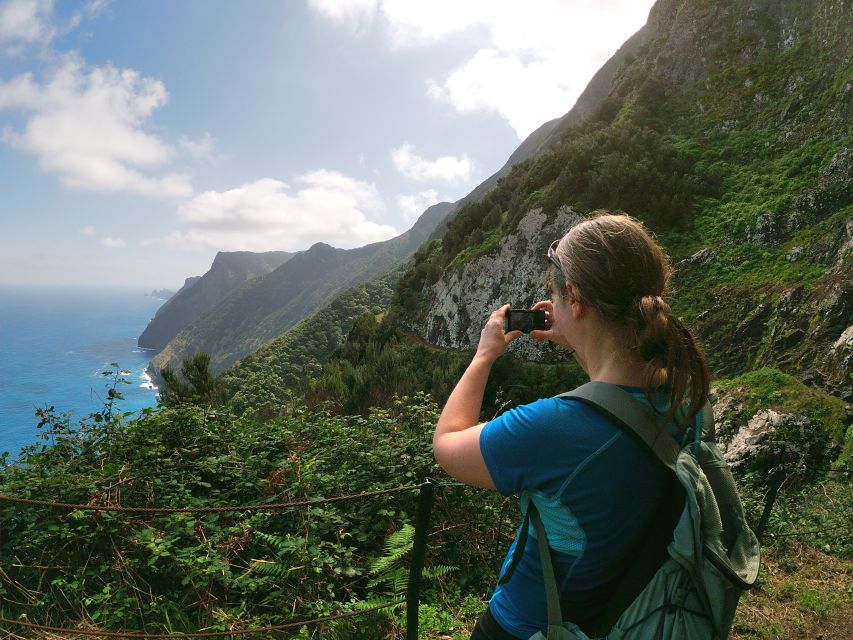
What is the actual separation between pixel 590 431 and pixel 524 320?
51cm

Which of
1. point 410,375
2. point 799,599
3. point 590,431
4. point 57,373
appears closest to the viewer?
point 590,431

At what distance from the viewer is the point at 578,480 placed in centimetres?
100

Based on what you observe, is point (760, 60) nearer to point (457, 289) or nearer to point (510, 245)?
point (510, 245)

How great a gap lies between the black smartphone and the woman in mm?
151

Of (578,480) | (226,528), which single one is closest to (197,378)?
(226,528)

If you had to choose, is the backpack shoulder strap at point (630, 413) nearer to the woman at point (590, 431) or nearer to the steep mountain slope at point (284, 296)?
the woman at point (590, 431)

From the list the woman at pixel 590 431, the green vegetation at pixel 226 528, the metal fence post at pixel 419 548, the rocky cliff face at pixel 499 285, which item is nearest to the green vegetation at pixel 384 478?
the green vegetation at pixel 226 528

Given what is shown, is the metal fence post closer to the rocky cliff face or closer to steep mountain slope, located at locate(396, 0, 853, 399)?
steep mountain slope, located at locate(396, 0, 853, 399)

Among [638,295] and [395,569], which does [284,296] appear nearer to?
[395,569]

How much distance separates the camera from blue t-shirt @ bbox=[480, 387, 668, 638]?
0.99m

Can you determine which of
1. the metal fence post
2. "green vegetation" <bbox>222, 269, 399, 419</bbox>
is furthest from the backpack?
"green vegetation" <bbox>222, 269, 399, 419</bbox>

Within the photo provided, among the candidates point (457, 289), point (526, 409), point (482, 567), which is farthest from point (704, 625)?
point (457, 289)

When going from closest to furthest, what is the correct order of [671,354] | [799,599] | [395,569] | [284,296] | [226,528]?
[671,354] < [395,569] < [226,528] < [799,599] < [284,296]

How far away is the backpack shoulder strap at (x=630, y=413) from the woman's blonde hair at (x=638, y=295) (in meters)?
0.06
